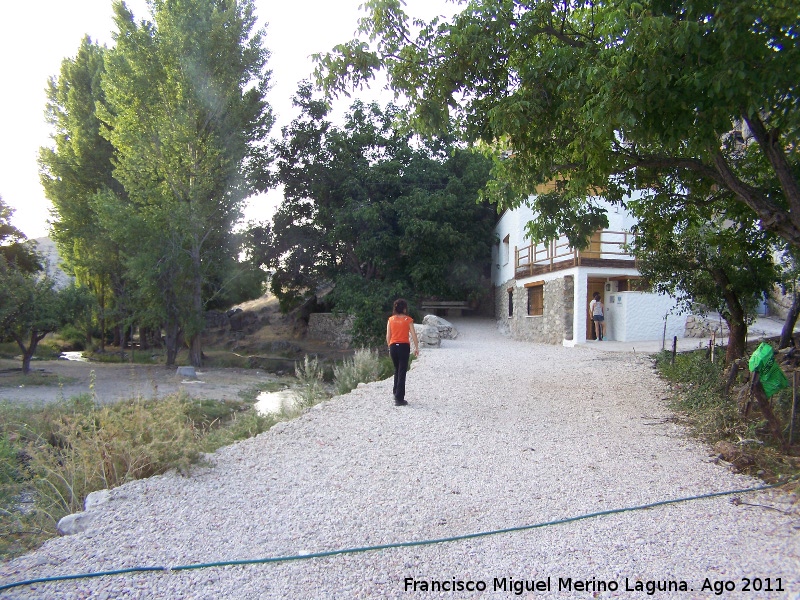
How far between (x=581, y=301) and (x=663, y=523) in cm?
1427

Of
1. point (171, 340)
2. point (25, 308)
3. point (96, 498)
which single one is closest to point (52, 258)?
point (171, 340)

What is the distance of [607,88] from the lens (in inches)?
210

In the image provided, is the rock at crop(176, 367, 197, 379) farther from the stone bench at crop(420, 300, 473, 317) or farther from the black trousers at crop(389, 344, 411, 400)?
the black trousers at crop(389, 344, 411, 400)

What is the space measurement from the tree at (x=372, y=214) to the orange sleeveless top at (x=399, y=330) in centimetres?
1675

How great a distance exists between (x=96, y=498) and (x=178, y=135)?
20.4 m

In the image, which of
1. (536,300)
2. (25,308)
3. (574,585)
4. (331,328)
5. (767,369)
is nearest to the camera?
(574,585)

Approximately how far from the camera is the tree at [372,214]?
26.3 m

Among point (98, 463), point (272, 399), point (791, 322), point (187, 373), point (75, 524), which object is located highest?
point (791, 322)

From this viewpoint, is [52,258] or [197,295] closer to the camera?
[197,295]

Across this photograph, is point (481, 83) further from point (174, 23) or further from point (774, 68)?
point (174, 23)

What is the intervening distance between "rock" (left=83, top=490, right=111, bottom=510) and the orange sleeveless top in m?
4.45

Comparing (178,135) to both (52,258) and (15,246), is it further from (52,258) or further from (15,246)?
(52,258)

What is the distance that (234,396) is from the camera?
1630 cm

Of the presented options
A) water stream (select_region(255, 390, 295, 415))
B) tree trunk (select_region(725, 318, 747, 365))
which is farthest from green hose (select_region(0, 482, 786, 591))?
water stream (select_region(255, 390, 295, 415))
